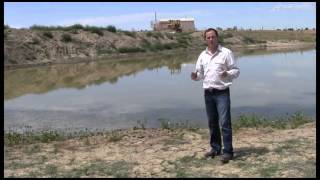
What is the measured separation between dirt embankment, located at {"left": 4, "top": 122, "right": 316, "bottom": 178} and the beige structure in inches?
2451

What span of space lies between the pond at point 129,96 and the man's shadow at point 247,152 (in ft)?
13.4

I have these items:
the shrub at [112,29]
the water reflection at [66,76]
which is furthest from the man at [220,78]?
the shrub at [112,29]

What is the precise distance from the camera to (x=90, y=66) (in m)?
33.5

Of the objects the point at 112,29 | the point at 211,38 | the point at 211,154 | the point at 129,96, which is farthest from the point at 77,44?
the point at 211,38

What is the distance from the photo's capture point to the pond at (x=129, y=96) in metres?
13.9

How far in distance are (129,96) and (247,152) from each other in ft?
38.9

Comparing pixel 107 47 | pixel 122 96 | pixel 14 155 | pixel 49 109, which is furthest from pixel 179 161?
pixel 107 47

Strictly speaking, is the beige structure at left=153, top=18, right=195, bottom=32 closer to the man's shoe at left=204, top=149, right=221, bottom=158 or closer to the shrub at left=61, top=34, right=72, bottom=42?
the shrub at left=61, top=34, right=72, bottom=42

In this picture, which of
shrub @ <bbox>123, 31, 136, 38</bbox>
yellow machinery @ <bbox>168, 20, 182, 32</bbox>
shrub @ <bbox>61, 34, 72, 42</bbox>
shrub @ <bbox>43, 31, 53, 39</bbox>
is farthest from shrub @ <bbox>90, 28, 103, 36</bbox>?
yellow machinery @ <bbox>168, 20, 182, 32</bbox>

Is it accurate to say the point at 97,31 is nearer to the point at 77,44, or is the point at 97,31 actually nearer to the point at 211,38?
the point at 77,44

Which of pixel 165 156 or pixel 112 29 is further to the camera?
pixel 112 29

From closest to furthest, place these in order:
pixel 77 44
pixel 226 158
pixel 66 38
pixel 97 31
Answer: pixel 226 158, pixel 77 44, pixel 66 38, pixel 97 31

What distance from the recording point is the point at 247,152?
773 centimetres

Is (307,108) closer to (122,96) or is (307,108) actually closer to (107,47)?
(122,96)
